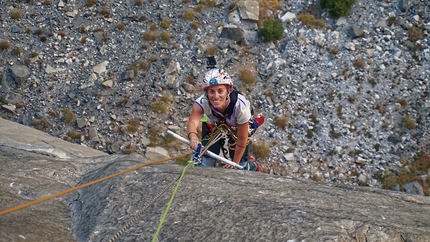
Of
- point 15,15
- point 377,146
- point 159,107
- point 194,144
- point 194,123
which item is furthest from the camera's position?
point 15,15

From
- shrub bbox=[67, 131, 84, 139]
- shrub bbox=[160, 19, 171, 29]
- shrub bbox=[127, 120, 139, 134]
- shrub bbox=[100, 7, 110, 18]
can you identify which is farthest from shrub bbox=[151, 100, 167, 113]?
shrub bbox=[100, 7, 110, 18]

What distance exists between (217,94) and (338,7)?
42.5 ft

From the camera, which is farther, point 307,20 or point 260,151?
point 307,20

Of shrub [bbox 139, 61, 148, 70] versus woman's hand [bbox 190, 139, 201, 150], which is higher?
shrub [bbox 139, 61, 148, 70]

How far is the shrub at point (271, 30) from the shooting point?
17.6 metres

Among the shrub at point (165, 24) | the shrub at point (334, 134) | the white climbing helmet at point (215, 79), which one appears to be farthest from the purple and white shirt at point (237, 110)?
→ the shrub at point (165, 24)

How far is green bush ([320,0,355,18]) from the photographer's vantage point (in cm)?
1791

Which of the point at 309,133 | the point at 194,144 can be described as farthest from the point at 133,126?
the point at 194,144

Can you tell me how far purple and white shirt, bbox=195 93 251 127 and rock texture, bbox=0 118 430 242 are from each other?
1.00 metres

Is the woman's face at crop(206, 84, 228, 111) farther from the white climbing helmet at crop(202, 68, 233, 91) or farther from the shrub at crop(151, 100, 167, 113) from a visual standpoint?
the shrub at crop(151, 100, 167, 113)

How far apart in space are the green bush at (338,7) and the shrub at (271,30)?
2467 mm

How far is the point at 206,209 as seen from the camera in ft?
19.1

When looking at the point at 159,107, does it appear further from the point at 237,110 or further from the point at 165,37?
the point at 237,110

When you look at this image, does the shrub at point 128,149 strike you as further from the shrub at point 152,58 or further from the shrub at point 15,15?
the shrub at point 15,15
